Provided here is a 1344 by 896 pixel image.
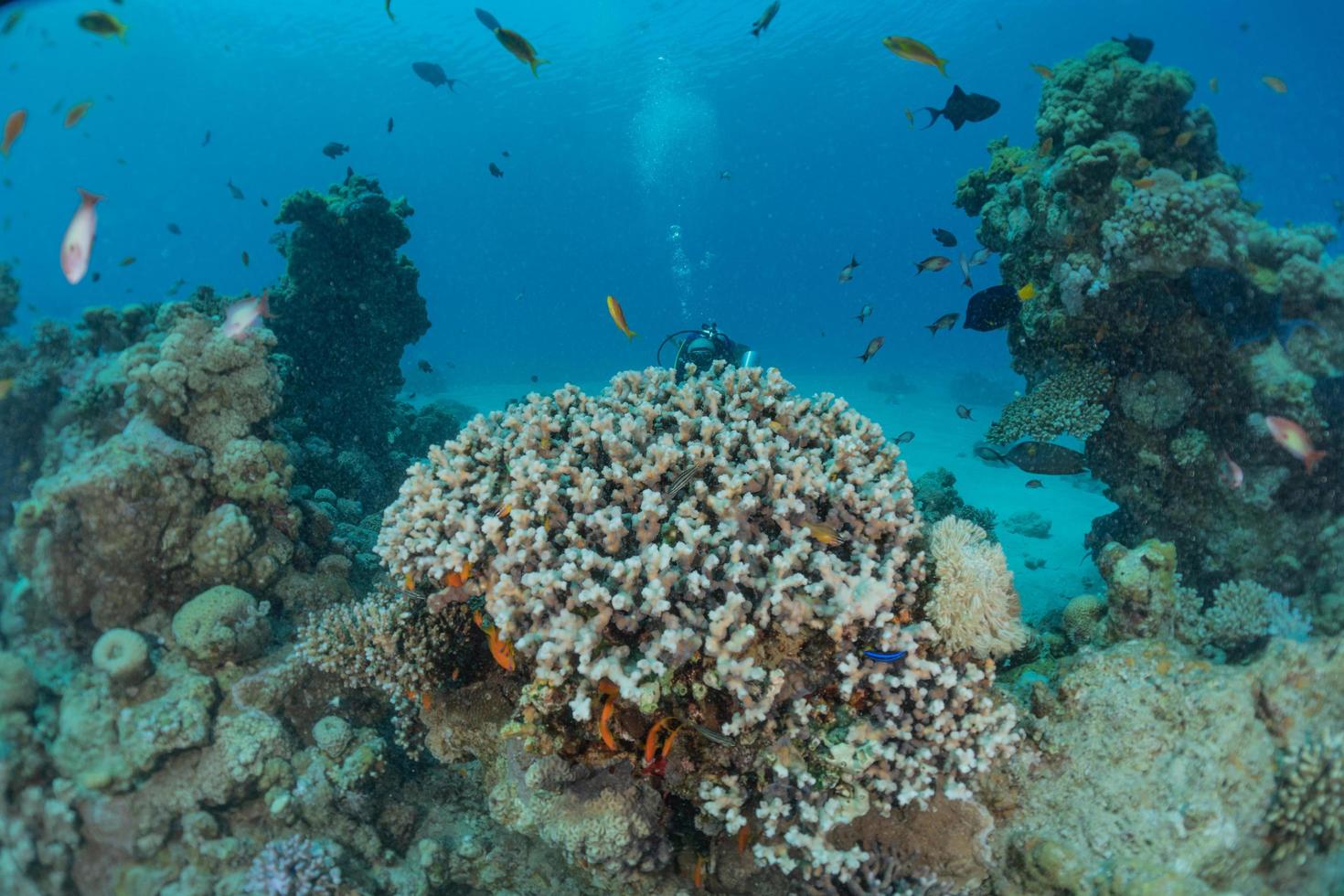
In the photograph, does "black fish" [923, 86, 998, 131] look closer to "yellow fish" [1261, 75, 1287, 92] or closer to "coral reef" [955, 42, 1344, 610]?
"coral reef" [955, 42, 1344, 610]

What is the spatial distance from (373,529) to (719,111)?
268 ft

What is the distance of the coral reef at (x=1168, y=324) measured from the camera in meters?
6.68

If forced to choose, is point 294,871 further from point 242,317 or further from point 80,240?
point 242,317

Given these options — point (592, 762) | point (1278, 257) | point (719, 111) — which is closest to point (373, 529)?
point (592, 762)

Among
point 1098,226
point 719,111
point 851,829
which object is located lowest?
point 719,111

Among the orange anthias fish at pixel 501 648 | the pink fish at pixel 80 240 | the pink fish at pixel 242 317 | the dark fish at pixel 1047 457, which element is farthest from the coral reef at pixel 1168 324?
the pink fish at pixel 80 240

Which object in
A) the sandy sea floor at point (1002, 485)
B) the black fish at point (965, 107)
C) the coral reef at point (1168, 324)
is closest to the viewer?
the coral reef at point (1168, 324)

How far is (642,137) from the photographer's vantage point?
322 ft

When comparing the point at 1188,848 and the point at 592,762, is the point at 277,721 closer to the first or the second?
the point at 592,762

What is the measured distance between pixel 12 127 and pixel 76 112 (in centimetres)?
324

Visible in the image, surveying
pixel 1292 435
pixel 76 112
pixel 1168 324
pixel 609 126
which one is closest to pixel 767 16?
pixel 1168 324

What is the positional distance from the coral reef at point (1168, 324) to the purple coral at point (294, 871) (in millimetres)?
8226

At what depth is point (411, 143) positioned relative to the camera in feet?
298

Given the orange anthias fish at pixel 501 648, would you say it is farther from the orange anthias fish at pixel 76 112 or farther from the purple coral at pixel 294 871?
the orange anthias fish at pixel 76 112
